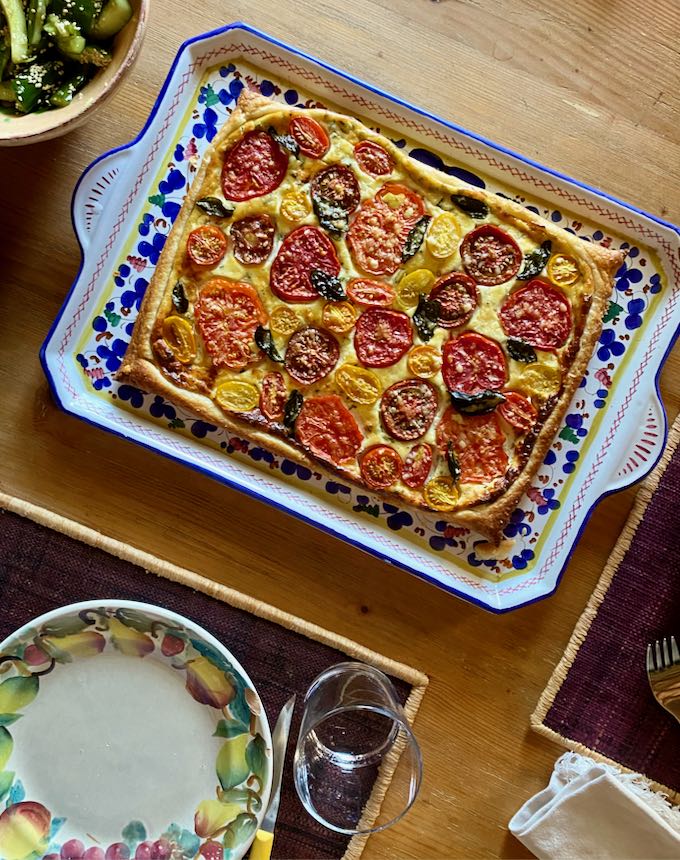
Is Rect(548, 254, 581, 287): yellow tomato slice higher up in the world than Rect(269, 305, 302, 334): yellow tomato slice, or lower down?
higher up

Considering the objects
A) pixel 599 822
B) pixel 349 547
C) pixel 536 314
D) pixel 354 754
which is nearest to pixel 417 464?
pixel 349 547

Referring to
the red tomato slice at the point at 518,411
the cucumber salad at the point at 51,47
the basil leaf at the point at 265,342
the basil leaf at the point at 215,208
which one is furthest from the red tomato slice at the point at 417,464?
the cucumber salad at the point at 51,47

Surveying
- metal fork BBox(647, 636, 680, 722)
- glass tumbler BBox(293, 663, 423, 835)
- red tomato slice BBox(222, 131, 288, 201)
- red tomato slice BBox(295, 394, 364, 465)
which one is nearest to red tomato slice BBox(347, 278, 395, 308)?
red tomato slice BBox(295, 394, 364, 465)

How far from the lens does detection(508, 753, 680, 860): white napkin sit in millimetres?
2936

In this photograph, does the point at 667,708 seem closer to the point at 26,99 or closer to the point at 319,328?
the point at 319,328

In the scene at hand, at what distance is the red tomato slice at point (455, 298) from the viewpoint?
9.67ft

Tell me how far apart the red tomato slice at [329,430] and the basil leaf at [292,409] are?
14mm

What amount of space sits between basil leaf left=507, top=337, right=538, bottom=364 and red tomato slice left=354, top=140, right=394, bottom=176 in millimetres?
707

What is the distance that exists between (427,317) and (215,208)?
2.59ft

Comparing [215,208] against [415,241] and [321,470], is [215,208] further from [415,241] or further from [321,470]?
[321,470]

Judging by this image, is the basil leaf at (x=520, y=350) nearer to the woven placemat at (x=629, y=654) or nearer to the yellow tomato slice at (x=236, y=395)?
the woven placemat at (x=629, y=654)

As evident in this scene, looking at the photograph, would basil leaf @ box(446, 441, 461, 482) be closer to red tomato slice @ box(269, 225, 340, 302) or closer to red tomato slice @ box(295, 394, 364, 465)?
red tomato slice @ box(295, 394, 364, 465)

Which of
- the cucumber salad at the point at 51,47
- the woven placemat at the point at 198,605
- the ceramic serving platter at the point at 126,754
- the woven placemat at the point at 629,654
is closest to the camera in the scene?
the cucumber salad at the point at 51,47

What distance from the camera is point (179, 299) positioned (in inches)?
115
